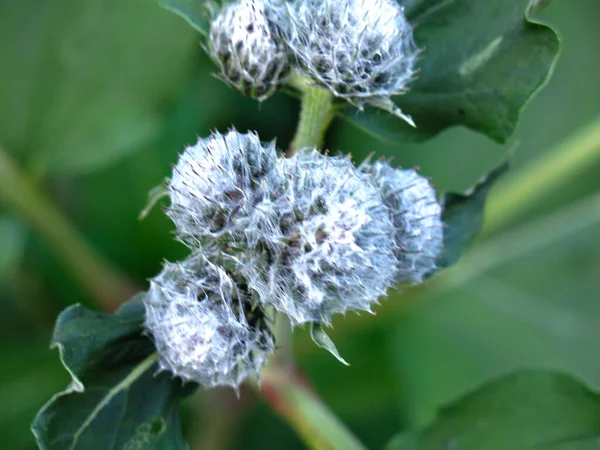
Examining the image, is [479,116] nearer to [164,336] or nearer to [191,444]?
[164,336]

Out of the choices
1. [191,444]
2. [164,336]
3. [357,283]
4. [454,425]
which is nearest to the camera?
[357,283]

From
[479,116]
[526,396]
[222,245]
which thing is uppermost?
[479,116]

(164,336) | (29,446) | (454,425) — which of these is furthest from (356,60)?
(29,446)

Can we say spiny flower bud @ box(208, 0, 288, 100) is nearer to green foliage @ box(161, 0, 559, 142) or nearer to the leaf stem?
green foliage @ box(161, 0, 559, 142)

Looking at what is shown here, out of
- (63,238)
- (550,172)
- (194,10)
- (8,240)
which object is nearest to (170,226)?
(63,238)

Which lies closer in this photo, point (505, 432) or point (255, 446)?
point (505, 432)

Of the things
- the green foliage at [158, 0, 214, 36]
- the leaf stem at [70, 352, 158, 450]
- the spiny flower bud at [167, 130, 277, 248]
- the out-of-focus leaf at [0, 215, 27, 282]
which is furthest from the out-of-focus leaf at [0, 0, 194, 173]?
the spiny flower bud at [167, 130, 277, 248]
